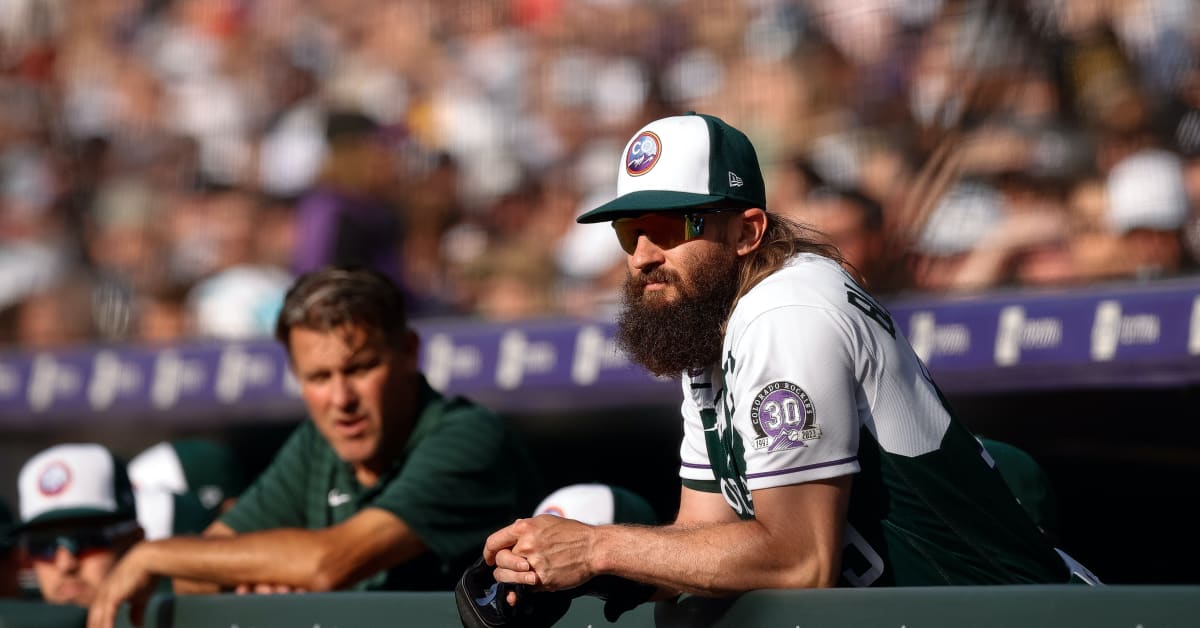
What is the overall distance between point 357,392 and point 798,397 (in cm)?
185

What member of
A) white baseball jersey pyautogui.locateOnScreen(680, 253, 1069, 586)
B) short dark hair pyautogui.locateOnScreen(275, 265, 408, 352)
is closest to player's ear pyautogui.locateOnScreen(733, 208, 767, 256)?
white baseball jersey pyautogui.locateOnScreen(680, 253, 1069, 586)

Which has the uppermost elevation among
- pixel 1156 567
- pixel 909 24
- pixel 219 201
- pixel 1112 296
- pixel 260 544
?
pixel 909 24

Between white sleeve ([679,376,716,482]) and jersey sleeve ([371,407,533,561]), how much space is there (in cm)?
92

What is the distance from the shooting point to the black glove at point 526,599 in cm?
225

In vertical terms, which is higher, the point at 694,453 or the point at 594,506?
the point at 694,453

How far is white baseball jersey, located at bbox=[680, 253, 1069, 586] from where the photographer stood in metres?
2.18

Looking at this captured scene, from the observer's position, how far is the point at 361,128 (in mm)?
6594

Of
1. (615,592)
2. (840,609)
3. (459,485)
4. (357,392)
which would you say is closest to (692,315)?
(615,592)

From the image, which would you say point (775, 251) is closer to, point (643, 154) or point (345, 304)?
point (643, 154)

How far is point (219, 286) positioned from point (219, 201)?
0.58 meters

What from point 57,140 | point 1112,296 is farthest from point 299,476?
point 57,140

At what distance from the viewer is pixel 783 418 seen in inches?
85.6

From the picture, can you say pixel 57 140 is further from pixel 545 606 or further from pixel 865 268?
pixel 545 606

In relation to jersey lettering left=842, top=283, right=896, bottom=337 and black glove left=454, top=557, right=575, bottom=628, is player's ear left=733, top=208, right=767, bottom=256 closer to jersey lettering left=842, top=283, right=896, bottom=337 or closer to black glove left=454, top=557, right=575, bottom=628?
jersey lettering left=842, top=283, right=896, bottom=337
